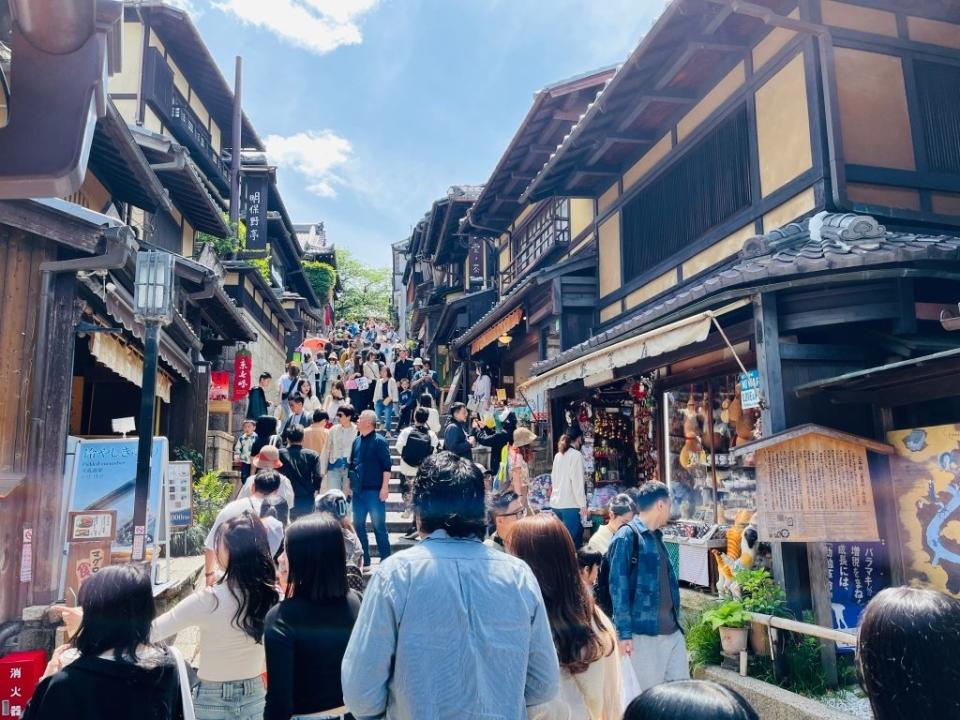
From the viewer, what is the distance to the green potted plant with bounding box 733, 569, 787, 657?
6395mm

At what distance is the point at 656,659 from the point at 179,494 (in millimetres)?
7023

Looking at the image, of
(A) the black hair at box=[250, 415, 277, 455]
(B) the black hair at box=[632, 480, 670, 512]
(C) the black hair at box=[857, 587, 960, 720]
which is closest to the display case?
(B) the black hair at box=[632, 480, 670, 512]

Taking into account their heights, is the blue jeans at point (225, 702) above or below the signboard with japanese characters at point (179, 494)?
below

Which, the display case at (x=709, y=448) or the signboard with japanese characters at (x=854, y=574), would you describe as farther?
the display case at (x=709, y=448)

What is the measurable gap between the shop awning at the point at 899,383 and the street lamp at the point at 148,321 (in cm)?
630

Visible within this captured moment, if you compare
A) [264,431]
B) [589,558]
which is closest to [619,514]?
[589,558]

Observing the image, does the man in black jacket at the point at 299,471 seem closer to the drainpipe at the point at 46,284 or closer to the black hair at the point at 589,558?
the drainpipe at the point at 46,284

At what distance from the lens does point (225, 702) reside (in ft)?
11.9

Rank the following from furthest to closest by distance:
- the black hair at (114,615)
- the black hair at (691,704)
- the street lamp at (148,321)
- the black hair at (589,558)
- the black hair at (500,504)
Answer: the street lamp at (148,321) → the black hair at (500,504) → the black hair at (589,558) → the black hair at (114,615) → the black hair at (691,704)

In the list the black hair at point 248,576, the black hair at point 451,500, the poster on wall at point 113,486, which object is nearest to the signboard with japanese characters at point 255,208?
the poster on wall at point 113,486

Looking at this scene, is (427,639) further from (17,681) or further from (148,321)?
(148,321)

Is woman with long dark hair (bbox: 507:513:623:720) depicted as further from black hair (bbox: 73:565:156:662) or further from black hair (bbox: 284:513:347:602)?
black hair (bbox: 73:565:156:662)

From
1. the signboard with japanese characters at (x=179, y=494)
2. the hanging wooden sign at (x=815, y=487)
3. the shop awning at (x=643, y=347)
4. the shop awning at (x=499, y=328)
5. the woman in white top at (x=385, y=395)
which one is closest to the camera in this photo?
the hanging wooden sign at (x=815, y=487)

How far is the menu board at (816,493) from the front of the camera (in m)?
6.17
